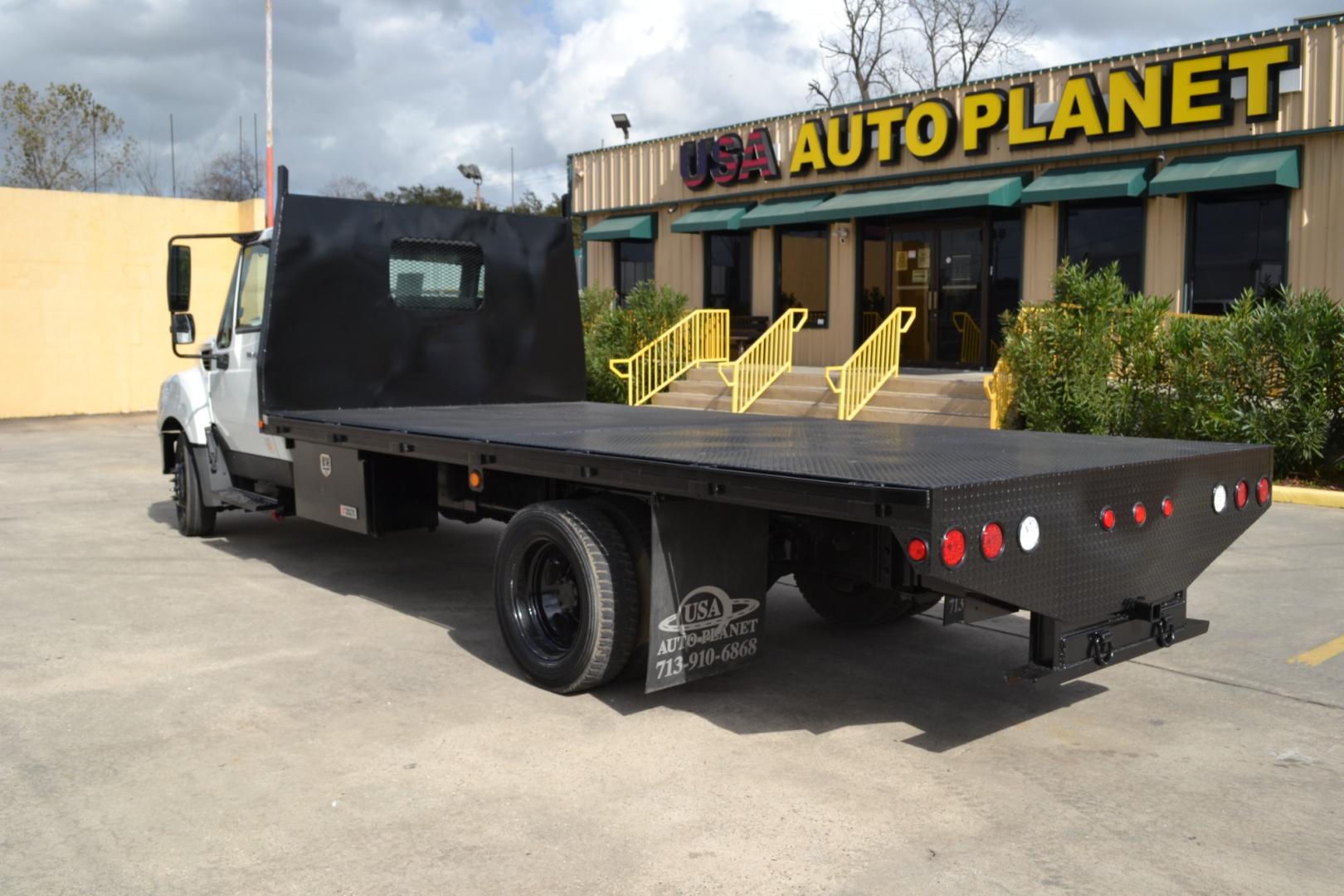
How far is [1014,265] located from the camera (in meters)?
18.0

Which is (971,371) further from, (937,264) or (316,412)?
(316,412)

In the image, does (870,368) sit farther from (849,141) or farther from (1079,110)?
(849,141)

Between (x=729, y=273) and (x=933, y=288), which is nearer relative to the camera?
(x=933, y=288)

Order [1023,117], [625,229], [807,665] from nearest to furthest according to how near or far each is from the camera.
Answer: [807,665] < [1023,117] < [625,229]

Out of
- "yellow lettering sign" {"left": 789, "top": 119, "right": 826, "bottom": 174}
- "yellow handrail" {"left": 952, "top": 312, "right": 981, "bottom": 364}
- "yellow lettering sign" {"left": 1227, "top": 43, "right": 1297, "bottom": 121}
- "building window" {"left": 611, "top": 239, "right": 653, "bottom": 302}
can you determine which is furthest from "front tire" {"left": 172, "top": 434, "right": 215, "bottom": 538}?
"building window" {"left": 611, "top": 239, "right": 653, "bottom": 302}

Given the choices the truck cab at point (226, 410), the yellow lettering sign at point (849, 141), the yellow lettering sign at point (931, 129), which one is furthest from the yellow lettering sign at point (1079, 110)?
the truck cab at point (226, 410)

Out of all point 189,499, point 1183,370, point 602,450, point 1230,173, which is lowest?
point 189,499

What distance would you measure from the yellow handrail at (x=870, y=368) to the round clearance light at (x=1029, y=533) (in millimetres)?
11340

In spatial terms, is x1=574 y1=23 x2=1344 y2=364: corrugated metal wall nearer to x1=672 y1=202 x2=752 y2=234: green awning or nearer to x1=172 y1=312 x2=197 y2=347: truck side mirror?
x1=672 y1=202 x2=752 y2=234: green awning

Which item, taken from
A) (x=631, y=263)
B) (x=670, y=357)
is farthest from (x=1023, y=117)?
(x=631, y=263)

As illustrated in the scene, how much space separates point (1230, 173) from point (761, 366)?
21.8ft

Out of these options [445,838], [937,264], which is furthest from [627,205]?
[445,838]

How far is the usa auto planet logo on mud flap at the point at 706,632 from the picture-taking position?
492cm

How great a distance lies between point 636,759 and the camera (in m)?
4.66
